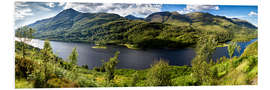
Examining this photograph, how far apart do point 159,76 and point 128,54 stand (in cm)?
164

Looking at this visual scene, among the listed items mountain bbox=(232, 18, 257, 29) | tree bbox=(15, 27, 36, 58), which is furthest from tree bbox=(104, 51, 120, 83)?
mountain bbox=(232, 18, 257, 29)

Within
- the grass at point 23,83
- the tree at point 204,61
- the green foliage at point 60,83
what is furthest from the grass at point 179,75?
the grass at point 23,83

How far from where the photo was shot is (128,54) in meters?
8.52

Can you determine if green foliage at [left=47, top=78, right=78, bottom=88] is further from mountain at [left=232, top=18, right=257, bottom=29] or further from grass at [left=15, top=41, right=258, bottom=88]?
mountain at [left=232, top=18, right=257, bottom=29]

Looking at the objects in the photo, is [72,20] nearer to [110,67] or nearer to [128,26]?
[128,26]

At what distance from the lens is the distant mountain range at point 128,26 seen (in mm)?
8415

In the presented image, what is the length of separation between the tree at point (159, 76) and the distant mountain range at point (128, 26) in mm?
1623

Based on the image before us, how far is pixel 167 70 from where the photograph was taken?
810cm

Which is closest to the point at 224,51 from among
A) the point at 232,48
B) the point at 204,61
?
the point at 232,48

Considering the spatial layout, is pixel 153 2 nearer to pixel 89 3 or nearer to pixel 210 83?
pixel 89 3

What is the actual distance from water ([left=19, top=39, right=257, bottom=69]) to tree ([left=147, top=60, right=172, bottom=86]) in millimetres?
454

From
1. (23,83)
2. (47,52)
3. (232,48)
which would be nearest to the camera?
(23,83)
